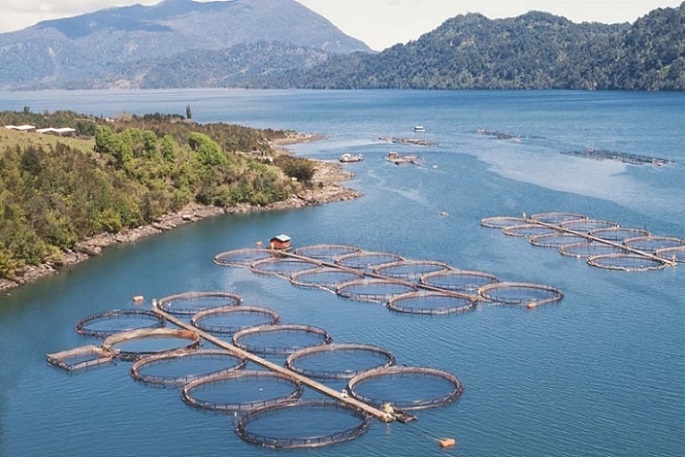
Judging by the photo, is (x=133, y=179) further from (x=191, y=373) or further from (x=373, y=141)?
(x=373, y=141)

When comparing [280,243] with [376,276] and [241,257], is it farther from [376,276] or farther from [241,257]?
[376,276]

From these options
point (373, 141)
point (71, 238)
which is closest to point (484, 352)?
point (71, 238)

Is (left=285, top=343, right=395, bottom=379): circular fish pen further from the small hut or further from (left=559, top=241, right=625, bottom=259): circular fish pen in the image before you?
(left=559, top=241, right=625, bottom=259): circular fish pen

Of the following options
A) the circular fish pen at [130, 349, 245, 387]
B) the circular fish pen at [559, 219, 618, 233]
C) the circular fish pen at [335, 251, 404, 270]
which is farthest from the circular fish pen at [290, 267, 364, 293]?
the circular fish pen at [559, 219, 618, 233]

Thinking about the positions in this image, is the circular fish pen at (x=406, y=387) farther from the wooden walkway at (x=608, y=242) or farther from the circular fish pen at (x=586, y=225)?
the circular fish pen at (x=586, y=225)

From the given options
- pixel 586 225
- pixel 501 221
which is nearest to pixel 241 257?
pixel 501 221
